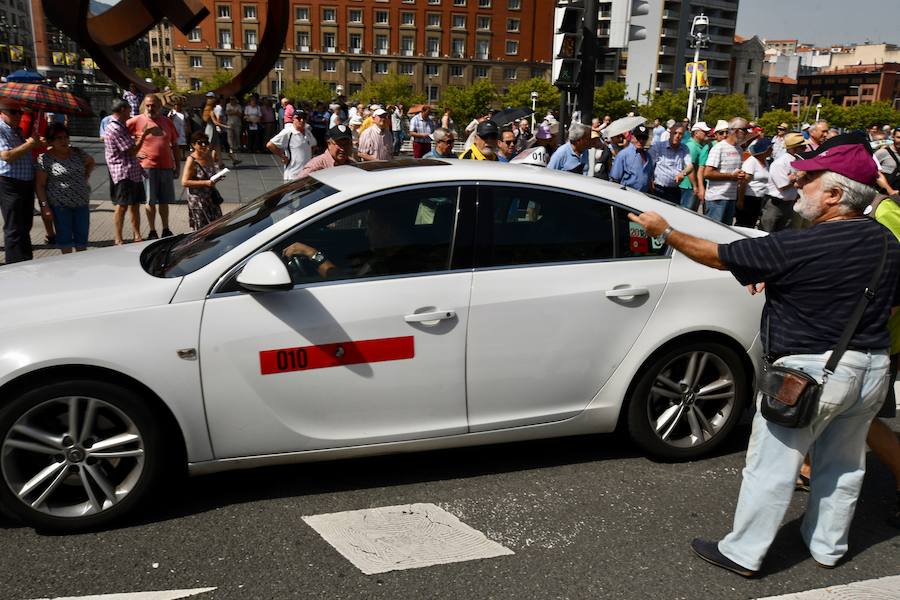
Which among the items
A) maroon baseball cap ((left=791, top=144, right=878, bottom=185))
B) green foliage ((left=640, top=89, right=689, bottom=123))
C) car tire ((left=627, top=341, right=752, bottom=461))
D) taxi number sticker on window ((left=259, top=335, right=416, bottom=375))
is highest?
maroon baseball cap ((left=791, top=144, right=878, bottom=185))

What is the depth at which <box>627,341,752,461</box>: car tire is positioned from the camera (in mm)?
4145

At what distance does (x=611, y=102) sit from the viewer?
97.7 meters

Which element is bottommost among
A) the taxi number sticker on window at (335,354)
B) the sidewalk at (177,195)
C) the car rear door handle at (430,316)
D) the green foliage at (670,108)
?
the green foliage at (670,108)

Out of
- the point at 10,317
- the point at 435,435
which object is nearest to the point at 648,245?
the point at 435,435

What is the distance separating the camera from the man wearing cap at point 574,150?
8719 mm

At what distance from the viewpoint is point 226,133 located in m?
21.6

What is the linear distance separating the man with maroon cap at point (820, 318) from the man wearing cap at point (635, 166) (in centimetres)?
700

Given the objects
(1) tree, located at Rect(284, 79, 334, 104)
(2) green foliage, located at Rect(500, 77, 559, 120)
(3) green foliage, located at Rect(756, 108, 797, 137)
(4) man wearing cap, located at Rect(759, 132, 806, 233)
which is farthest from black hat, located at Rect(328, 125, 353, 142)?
(1) tree, located at Rect(284, 79, 334, 104)

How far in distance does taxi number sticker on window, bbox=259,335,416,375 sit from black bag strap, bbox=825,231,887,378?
5.74 feet

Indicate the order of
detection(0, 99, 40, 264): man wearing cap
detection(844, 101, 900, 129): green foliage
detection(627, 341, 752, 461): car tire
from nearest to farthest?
detection(627, 341, 752, 461): car tire < detection(0, 99, 40, 264): man wearing cap < detection(844, 101, 900, 129): green foliage

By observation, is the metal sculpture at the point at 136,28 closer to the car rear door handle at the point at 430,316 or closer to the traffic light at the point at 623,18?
the traffic light at the point at 623,18

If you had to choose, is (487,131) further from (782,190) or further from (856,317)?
(856,317)

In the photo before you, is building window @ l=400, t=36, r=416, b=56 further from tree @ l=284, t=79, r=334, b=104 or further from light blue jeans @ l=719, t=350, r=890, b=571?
light blue jeans @ l=719, t=350, r=890, b=571

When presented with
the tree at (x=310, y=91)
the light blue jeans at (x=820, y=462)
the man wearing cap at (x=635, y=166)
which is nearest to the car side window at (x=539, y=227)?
the light blue jeans at (x=820, y=462)
